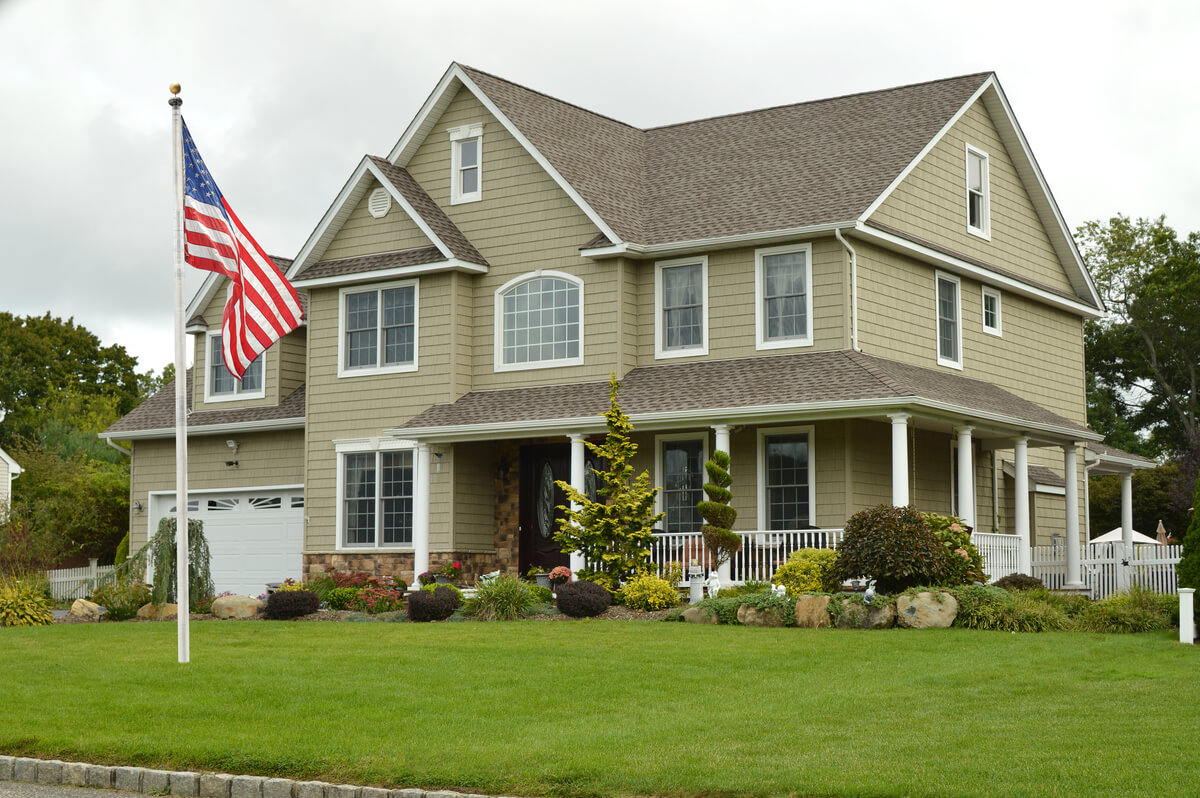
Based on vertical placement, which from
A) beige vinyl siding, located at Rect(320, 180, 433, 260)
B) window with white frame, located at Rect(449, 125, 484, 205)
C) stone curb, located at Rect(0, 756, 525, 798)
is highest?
window with white frame, located at Rect(449, 125, 484, 205)

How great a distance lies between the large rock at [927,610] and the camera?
58.0 feet

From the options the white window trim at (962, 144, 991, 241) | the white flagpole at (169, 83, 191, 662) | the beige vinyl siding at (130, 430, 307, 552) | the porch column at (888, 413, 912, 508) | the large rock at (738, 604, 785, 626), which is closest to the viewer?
the white flagpole at (169, 83, 191, 662)

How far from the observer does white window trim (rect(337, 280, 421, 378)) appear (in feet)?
85.5

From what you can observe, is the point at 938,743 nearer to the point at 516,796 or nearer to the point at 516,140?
the point at 516,796

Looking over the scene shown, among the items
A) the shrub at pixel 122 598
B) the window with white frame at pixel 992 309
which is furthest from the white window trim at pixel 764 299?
the shrub at pixel 122 598

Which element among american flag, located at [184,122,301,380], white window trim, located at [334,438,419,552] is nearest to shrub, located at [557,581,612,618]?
american flag, located at [184,122,301,380]

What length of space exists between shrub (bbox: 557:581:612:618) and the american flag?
5.38 meters

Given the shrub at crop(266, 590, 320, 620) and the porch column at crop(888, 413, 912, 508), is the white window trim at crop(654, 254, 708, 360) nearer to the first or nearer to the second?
the porch column at crop(888, 413, 912, 508)

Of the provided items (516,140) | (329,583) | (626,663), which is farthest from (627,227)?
(626,663)

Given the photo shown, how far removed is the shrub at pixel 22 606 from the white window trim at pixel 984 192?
57.6 feet

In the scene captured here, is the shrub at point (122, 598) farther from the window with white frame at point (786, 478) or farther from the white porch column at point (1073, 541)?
the white porch column at point (1073, 541)

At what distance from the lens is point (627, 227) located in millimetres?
24750

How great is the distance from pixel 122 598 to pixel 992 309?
54.7 ft

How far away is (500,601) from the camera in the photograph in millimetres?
20578
